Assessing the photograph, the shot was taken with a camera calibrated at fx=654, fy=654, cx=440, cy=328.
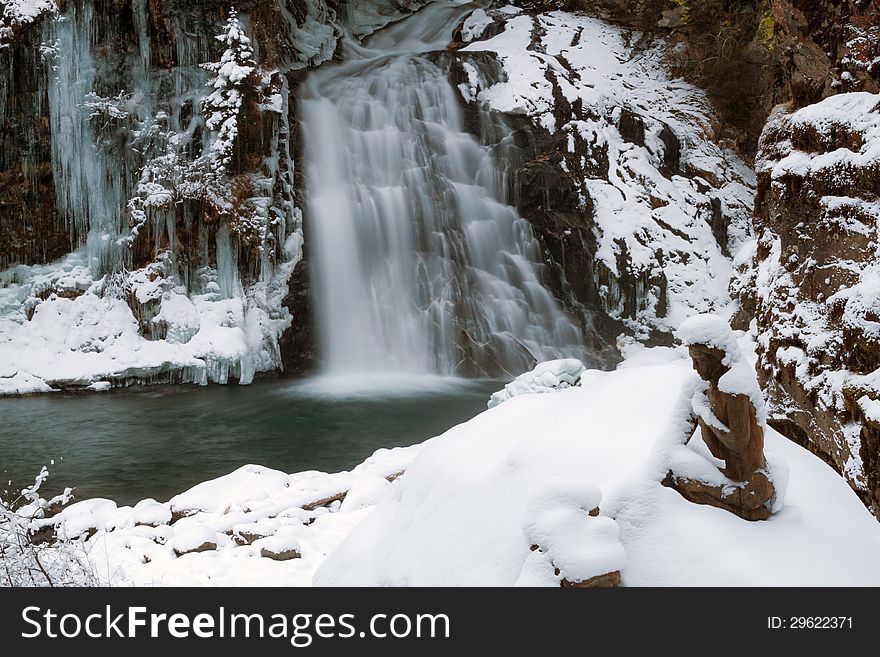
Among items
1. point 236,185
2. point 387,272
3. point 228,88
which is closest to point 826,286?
point 387,272

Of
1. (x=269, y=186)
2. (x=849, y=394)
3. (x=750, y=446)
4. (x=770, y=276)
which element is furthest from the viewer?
(x=269, y=186)

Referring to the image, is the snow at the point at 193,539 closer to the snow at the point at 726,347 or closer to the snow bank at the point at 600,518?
the snow bank at the point at 600,518

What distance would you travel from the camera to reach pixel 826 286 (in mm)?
4203

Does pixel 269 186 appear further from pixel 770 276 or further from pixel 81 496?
pixel 770 276

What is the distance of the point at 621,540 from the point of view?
2.78m

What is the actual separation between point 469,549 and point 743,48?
18.6 meters

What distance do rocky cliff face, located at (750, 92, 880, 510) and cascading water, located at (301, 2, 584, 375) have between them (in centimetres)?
901

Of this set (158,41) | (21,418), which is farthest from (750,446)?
(158,41)

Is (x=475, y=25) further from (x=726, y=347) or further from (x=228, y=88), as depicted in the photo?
(x=726, y=347)

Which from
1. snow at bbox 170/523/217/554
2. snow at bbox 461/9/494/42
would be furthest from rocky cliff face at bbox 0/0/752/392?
snow at bbox 170/523/217/554

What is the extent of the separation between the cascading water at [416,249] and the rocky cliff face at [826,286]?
901 cm

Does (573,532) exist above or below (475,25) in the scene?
below

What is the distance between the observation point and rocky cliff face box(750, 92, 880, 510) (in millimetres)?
3777

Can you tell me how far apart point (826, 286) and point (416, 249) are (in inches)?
Answer: 420
